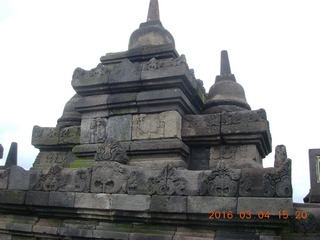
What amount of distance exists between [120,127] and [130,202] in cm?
171

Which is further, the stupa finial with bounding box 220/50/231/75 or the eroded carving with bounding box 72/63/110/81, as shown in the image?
the stupa finial with bounding box 220/50/231/75

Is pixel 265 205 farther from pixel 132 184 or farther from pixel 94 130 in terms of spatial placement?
pixel 94 130

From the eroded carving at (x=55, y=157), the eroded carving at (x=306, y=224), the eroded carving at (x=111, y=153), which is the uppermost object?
the eroded carving at (x=55, y=157)

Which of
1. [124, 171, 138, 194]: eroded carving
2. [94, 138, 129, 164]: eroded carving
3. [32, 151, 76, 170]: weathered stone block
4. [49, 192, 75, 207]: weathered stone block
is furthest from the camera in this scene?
[32, 151, 76, 170]: weathered stone block

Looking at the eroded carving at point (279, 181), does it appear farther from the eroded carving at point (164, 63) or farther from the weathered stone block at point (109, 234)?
the eroded carving at point (164, 63)

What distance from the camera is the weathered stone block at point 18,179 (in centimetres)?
566

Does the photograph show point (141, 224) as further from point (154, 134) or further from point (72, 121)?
point (72, 121)

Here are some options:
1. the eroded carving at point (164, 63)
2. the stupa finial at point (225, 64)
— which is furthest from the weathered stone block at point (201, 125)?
the stupa finial at point (225, 64)

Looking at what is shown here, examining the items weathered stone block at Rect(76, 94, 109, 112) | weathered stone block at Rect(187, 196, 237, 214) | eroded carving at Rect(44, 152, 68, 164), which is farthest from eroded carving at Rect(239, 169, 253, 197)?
eroded carving at Rect(44, 152, 68, 164)

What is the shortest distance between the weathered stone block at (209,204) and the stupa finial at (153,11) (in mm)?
4780

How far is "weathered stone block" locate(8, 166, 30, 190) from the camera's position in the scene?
18.6 feet

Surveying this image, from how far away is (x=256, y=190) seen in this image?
4.34 m

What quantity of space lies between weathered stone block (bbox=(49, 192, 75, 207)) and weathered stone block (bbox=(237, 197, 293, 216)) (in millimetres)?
2483
